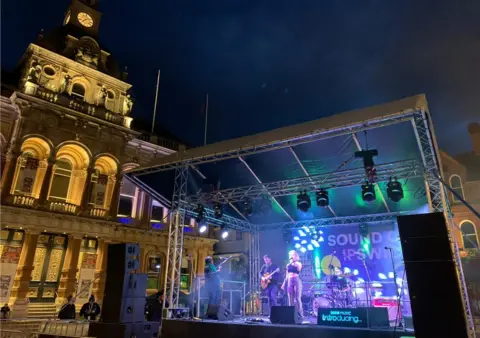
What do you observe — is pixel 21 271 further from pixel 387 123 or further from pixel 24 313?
pixel 387 123

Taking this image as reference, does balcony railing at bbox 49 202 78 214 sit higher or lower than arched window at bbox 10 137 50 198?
lower

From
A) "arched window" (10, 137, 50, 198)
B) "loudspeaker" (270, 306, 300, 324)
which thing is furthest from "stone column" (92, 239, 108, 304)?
"loudspeaker" (270, 306, 300, 324)

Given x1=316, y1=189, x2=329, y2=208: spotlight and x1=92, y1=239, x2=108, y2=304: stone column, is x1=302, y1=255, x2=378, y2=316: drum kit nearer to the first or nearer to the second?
x1=316, y1=189, x2=329, y2=208: spotlight

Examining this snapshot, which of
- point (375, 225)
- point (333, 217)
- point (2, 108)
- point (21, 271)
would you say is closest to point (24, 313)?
point (21, 271)

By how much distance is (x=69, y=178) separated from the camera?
66.5 feet

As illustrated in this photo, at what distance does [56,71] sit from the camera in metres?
20.8

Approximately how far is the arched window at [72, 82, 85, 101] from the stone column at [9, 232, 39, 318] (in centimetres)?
913

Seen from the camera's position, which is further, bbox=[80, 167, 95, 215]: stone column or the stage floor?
bbox=[80, 167, 95, 215]: stone column

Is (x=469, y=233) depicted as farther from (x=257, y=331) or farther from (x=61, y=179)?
(x=61, y=179)

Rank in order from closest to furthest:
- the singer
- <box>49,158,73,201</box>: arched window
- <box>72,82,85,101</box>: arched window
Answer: the singer < <box>49,158,73,201</box>: arched window < <box>72,82,85,101</box>: arched window

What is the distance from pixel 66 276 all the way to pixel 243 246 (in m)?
15.1

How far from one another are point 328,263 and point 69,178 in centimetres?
1601

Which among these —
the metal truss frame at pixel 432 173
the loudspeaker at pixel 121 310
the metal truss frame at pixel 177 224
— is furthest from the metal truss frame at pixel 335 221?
the loudspeaker at pixel 121 310

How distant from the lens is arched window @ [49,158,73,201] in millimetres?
19594
